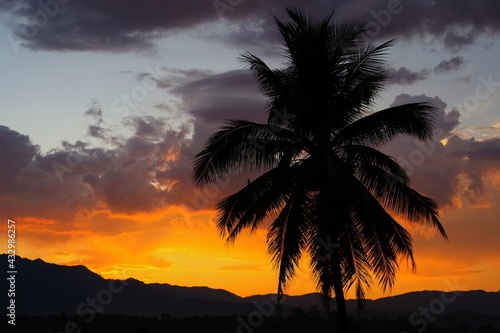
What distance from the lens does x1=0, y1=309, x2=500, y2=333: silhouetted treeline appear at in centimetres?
7700

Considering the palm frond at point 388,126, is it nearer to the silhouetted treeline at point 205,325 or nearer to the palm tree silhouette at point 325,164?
the palm tree silhouette at point 325,164

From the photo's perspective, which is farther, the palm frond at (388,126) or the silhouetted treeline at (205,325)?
the silhouetted treeline at (205,325)

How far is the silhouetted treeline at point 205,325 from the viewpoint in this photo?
253 feet

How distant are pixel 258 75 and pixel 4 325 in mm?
68265

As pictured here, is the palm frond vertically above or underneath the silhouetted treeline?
above

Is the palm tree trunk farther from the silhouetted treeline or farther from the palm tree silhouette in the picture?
the silhouetted treeline

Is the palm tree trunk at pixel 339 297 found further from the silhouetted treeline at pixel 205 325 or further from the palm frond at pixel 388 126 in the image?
the silhouetted treeline at pixel 205 325

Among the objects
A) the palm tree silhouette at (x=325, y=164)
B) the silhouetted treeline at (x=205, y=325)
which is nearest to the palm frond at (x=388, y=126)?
the palm tree silhouette at (x=325, y=164)

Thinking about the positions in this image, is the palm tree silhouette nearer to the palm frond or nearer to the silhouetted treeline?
the palm frond

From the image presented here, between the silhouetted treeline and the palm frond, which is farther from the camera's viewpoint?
the silhouetted treeline

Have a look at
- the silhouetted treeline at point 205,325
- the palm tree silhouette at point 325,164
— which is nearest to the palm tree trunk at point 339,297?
the palm tree silhouette at point 325,164

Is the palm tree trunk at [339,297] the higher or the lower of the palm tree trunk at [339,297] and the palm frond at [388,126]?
the lower

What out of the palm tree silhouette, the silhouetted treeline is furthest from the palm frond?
the silhouetted treeline

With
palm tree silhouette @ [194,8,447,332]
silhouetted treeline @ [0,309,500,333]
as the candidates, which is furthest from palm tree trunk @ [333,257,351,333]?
silhouetted treeline @ [0,309,500,333]
